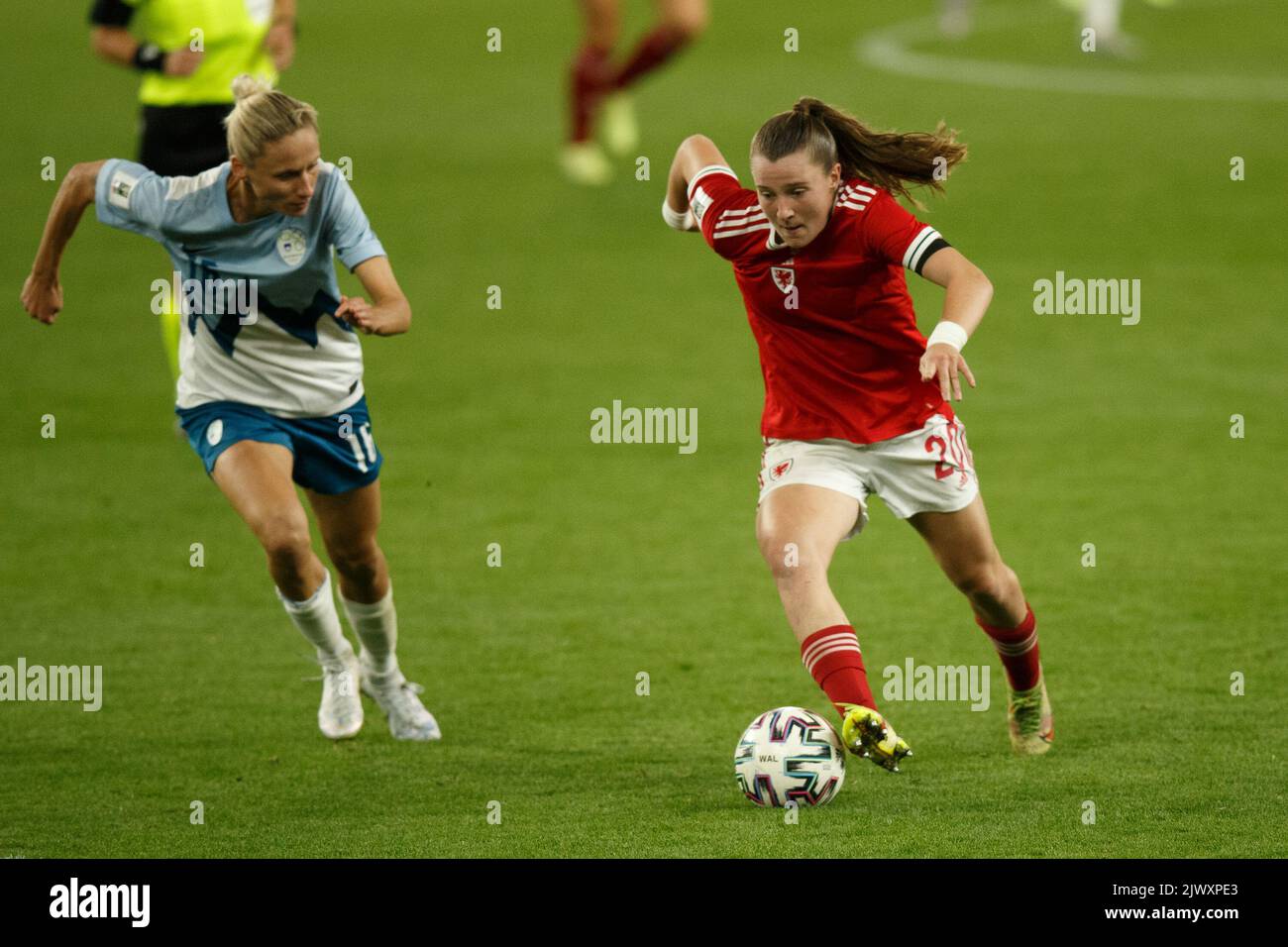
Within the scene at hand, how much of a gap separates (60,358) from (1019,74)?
45.8 feet

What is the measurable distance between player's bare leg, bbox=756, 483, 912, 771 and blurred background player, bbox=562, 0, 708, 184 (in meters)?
10.4

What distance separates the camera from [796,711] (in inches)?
219

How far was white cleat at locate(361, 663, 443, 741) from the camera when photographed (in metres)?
6.57

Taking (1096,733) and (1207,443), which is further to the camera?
(1207,443)

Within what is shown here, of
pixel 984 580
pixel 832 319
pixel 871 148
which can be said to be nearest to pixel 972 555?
pixel 984 580

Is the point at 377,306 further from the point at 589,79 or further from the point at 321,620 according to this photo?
the point at 589,79

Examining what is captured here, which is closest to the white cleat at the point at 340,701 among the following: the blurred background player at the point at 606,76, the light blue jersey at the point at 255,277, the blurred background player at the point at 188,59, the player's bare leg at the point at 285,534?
the player's bare leg at the point at 285,534

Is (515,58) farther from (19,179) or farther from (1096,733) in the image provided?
(1096,733)

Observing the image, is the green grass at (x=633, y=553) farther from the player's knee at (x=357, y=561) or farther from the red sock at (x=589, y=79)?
the red sock at (x=589, y=79)

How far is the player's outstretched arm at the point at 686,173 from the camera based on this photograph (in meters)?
5.96

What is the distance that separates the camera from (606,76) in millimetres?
17375

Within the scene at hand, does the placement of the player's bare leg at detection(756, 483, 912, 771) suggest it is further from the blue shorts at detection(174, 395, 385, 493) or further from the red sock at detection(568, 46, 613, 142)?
the red sock at detection(568, 46, 613, 142)

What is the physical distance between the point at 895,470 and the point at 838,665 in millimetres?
639
